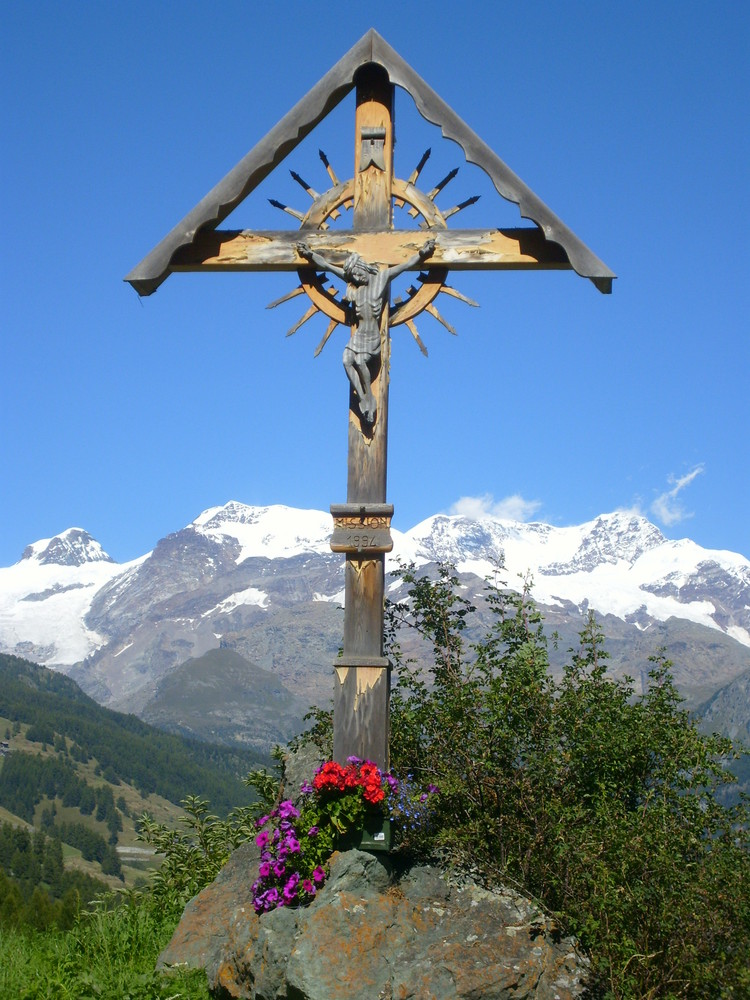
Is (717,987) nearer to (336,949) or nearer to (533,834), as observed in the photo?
(533,834)

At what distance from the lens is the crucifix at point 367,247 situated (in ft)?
34.0

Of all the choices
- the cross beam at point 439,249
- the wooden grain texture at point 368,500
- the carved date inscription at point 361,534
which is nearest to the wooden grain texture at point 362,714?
the wooden grain texture at point 368,500

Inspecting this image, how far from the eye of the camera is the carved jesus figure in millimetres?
10484

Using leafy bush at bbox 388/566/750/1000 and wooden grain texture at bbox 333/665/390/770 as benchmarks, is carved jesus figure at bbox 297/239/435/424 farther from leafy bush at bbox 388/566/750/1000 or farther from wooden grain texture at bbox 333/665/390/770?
wooden grain texture at bbox 333/665/390/770

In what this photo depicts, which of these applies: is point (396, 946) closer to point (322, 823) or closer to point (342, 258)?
point (322, 823)

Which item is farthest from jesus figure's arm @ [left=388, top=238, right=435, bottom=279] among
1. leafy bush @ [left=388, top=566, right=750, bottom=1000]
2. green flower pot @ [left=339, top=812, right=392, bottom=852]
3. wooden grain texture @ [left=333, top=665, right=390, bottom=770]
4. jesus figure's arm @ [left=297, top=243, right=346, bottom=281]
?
green flower pot @ [left=339, top=812, right=392, bottom=852]

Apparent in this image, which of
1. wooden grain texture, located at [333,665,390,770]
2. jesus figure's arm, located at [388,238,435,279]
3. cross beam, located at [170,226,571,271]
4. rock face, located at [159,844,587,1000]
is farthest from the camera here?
cross beam, located at [170,226,571,271]

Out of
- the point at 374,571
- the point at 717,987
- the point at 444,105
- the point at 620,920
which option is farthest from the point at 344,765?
the point at 444,105

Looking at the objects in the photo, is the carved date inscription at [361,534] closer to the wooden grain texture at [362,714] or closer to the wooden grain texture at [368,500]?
the wooden grain texture at [368,500]

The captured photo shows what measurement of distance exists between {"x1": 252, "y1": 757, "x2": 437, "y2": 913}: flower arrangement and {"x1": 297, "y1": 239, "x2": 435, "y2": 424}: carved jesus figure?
314cm

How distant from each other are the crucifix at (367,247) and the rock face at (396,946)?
2.39m

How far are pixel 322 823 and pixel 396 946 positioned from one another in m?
1.24

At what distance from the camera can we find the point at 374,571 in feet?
33.1

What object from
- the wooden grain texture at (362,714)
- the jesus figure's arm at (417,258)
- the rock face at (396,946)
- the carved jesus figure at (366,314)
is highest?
the jesus figure's arm at (417,258)
